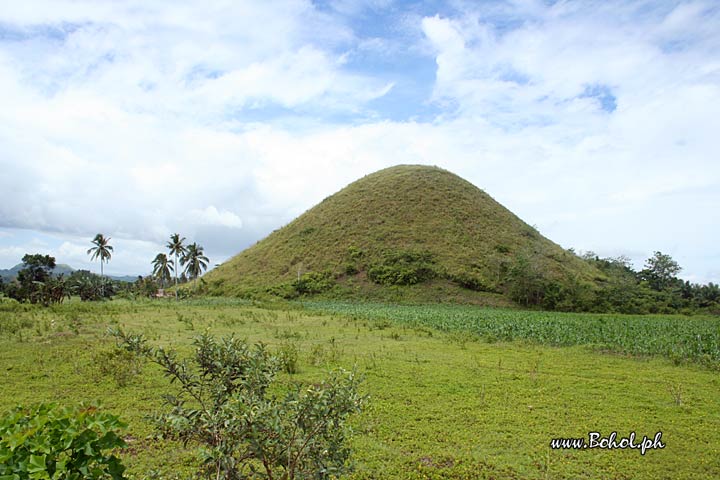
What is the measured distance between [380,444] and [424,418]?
1.34m

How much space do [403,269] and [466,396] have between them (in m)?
36.7

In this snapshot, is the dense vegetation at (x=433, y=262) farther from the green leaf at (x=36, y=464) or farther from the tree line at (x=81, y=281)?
the green leaf at (x=36, y=464)

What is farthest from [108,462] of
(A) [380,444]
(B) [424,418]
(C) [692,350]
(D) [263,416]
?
(C) [692,350]

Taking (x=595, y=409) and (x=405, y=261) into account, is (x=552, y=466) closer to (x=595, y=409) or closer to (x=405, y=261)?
Answer: (x=595, y=409)

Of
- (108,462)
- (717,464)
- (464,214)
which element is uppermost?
(464,214)

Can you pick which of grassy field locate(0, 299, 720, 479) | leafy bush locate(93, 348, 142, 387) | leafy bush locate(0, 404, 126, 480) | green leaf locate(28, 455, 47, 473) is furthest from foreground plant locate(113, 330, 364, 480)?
leafy bush locate(93, 348, 142, 387)

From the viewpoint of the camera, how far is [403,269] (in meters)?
45.0

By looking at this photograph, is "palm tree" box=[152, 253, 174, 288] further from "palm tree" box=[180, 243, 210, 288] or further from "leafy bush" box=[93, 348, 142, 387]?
"leafy bush" box=[93, 348, 142, 387]

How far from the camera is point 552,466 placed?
18.1ft

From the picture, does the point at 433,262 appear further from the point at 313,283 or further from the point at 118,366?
the point at 118,366

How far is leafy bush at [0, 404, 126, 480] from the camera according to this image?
214 centimetres

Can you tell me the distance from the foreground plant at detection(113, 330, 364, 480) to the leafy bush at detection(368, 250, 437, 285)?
134 feet

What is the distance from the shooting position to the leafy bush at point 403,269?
44312 millimetres

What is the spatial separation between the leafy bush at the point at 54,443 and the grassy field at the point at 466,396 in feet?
3.18
